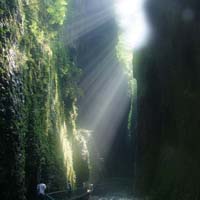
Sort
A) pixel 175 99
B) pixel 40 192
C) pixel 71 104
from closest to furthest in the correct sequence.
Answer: pixel 40 192 → pixel 175 99 → pixel 71 104

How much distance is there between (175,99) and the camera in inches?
556

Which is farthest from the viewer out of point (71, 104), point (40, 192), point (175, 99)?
point (71, 104)

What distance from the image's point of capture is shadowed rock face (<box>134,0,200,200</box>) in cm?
1151

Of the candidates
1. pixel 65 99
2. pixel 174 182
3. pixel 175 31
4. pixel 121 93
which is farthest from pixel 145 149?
pixel 121 93

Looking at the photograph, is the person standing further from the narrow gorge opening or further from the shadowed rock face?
the shadowed rock face

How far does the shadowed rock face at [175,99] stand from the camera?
37.8ft

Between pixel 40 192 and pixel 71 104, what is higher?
pixel 71 104

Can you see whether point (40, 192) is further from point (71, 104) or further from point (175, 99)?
point (71, 104)

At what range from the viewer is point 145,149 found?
69.3ft

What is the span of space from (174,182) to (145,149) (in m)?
7.81

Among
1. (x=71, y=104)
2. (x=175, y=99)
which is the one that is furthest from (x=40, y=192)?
(x=71, y=104)

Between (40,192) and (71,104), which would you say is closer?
(40,192)

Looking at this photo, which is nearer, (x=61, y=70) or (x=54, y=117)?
(x=54, y=117)

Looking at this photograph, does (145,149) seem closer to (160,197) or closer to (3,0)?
(160,197)
